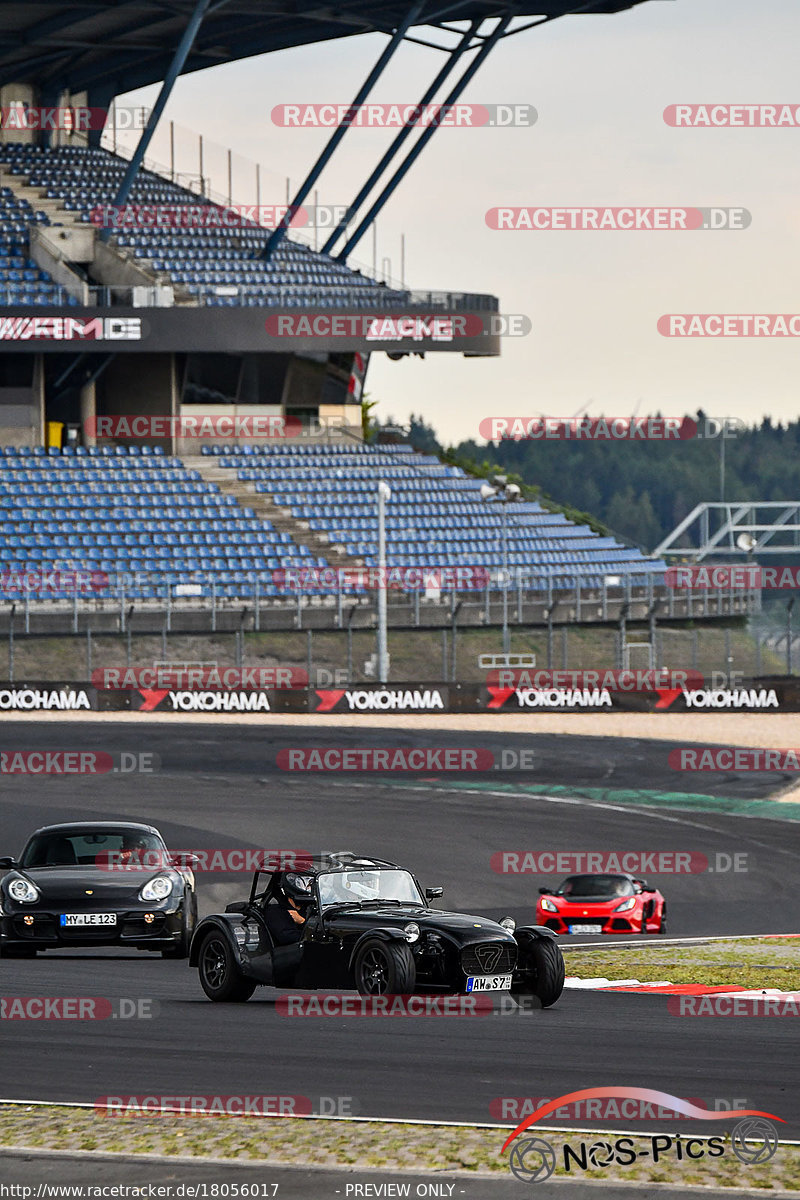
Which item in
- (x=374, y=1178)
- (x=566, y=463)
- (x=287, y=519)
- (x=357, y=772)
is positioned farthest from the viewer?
(x=566, y=463)

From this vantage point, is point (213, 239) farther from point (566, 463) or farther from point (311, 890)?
point (566, 463)

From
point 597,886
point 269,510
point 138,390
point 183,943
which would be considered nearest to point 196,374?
point 138,390

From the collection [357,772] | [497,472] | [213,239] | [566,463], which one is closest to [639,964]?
[357,772]

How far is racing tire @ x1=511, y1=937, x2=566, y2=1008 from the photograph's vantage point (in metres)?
10.4

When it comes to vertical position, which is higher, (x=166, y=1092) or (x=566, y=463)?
(x=566, y=463)

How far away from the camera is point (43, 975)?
12.8 m

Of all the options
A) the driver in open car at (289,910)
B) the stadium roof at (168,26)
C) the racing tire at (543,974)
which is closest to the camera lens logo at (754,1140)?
the racing tire at (543,974)

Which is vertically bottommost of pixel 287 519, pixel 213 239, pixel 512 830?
pixel 512 830

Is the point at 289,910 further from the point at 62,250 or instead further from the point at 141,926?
the point at 62,250

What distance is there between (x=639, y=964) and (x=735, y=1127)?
8.49 meters

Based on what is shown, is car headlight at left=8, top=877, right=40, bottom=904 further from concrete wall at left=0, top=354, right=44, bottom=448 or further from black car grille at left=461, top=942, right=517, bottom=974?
concrete wall at left=0, top=354, right=44, bottom=448

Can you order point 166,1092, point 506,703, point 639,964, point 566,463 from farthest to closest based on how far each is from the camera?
point 566,463, point 506,703, point 639,964, point 166,1092

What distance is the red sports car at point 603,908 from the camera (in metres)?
20.8

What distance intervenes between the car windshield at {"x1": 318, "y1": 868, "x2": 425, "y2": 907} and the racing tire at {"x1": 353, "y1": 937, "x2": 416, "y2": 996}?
0.53 metres
